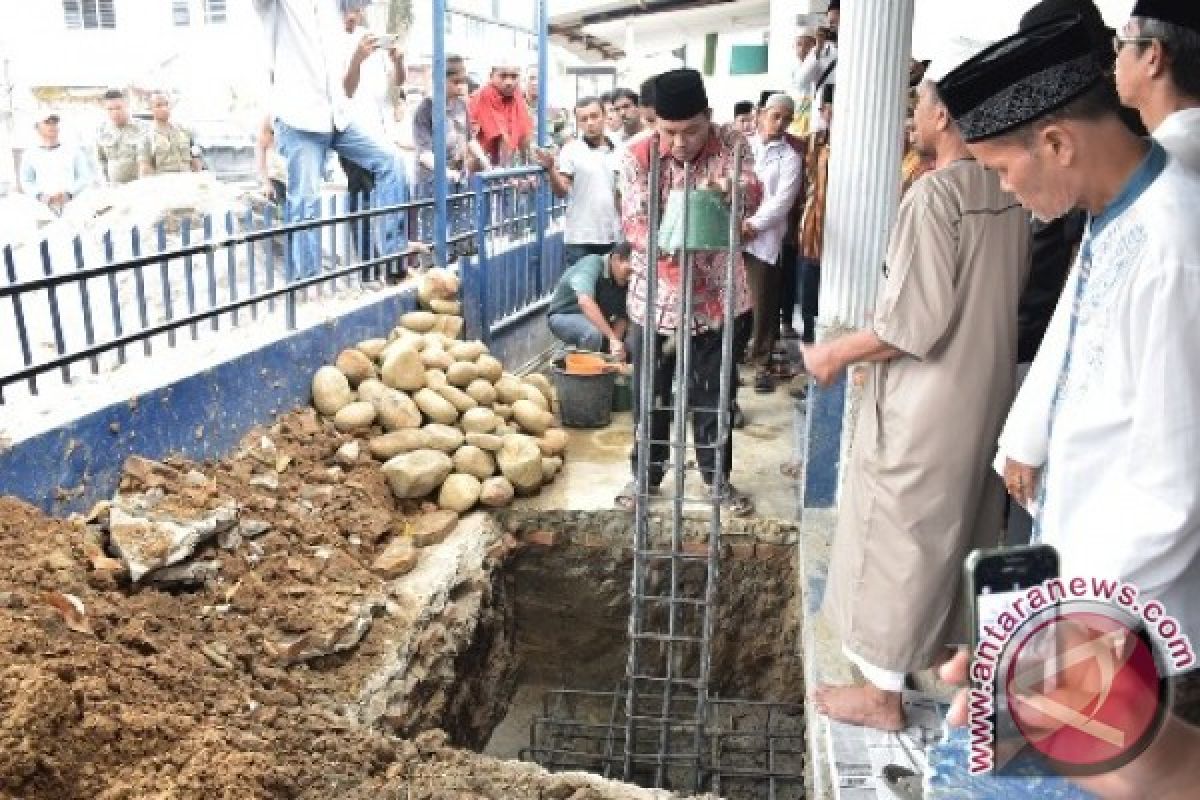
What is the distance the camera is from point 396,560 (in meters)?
4.05

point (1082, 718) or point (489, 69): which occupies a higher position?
point (489, 69)

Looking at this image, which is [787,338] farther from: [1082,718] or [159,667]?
[1082,718]

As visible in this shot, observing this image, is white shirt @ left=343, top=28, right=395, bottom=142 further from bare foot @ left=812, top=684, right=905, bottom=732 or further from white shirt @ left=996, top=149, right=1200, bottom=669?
white shirt @ left=996, top=149, right=1200, bottom=669

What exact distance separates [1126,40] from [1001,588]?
166cm

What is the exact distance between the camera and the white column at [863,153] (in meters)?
3.59

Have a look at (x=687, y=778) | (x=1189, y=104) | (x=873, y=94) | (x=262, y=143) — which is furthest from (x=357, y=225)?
(x=1189, y=104)

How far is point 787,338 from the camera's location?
742 centimetres

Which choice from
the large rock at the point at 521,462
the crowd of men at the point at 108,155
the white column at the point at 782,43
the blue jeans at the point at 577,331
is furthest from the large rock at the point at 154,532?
the white column at the point at 782,43

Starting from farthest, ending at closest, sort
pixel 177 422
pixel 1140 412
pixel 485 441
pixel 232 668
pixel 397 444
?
pixel 485 441 → pixel 397 444 → pixel 177 422 → pixel 232 668 → pixel 1140 412

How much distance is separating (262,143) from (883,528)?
5.36 meters

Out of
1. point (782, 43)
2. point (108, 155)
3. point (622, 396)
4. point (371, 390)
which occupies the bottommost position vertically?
point (622, 396)

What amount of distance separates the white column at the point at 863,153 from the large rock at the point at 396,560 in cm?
200

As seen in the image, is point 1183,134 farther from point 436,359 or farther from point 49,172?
point 49,172

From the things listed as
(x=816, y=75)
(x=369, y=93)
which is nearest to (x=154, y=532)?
(x=369, y=93)
